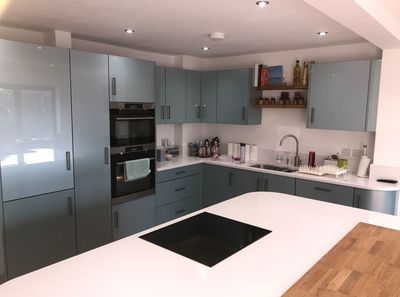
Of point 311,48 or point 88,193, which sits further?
point 311,48

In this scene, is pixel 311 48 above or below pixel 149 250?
above

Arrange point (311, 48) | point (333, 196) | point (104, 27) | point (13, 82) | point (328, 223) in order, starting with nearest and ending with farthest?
point (328, 223), point (13, 82), point (104, 27), point (333, 196), point (311, 48)

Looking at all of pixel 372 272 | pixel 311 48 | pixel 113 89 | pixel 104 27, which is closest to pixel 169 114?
pixel 113 89

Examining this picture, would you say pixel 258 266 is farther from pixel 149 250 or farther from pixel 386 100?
pixel 386 100

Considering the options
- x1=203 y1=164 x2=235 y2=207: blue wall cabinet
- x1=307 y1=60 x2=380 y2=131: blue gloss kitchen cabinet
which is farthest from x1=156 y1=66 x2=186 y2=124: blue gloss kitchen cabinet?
x1=307 y1=60 x2=380 y2=131: blue gloss kitchen cabinet

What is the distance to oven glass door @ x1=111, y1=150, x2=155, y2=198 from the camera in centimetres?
317

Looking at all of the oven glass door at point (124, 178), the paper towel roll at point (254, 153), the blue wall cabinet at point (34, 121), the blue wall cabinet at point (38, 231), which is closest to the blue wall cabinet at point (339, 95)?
the paper towel roll at point (254, 153)

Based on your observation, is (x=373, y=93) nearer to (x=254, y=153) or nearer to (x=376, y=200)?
(x=376, y=200)

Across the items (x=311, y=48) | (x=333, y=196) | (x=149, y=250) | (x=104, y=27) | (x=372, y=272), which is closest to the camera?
(x=372, y=272)

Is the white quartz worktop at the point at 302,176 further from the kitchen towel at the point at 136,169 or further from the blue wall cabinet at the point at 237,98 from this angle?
the blue wall cabinet at the point at 237,98

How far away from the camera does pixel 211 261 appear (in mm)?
1404

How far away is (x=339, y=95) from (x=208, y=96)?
5.65 ft

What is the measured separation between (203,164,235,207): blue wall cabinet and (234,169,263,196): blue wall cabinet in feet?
0.25

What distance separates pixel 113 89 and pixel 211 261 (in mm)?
2172
